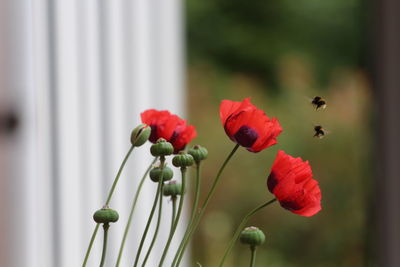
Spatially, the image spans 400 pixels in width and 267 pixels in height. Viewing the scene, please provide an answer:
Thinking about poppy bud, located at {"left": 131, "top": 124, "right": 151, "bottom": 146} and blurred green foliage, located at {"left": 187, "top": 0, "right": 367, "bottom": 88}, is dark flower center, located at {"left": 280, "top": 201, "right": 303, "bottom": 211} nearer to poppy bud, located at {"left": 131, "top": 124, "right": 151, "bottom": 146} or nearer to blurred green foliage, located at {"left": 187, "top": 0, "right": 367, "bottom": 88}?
poppy bud, located at {"left": 131, "top": 124, "right": 151, "bottom": 146}

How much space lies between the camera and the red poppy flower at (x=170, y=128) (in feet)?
1.63

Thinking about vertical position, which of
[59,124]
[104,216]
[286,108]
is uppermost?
[104,216]

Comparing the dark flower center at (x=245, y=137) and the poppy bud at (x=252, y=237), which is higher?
the dark flower center at (x=245, y=137)

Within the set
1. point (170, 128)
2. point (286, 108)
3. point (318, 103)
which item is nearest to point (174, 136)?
point (170, 128)

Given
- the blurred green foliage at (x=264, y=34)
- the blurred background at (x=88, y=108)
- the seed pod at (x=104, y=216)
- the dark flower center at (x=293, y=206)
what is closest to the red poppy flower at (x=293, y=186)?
the dark flower center at (x=293, y=206)

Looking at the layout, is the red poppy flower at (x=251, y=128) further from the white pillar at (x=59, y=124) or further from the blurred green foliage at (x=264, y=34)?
the blurred green foliage at (x=264, y=34)

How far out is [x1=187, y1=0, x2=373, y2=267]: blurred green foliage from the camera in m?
3.49

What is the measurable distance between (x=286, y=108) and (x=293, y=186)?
324 centimetres

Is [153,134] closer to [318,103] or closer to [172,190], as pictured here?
[172,190]

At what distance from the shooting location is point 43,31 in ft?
4.34

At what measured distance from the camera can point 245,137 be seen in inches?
18.6

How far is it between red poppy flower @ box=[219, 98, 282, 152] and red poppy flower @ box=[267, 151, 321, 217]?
0.6 inches

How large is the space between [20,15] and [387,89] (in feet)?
2.88

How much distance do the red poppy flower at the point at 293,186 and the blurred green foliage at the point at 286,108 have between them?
9.18 feet
